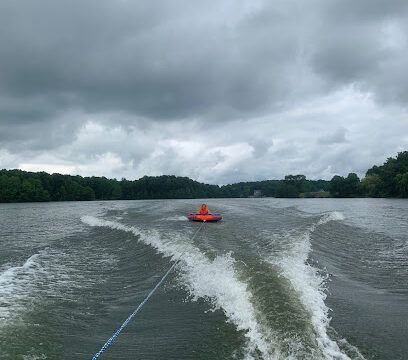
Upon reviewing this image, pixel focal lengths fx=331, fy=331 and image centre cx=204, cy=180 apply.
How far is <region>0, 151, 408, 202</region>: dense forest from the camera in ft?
265

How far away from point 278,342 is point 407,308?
3.68m

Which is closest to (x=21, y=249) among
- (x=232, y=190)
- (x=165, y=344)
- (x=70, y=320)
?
(x=70, y=320)

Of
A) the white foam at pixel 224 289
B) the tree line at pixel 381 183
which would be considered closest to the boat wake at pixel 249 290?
the white foam at pixel 224 289

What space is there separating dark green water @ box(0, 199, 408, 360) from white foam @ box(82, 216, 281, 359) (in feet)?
0.09

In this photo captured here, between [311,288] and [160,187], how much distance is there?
381 feet

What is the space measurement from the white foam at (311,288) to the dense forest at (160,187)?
2922 inches

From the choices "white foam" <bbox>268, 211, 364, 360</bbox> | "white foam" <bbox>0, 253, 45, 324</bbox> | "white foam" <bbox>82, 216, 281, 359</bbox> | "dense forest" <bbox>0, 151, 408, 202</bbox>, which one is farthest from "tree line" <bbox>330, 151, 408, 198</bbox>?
"white foam" <bbox>0, 253, 45, 324</bbox>

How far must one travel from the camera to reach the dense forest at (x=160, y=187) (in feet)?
265

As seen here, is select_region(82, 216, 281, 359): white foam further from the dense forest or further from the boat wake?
the dense forest

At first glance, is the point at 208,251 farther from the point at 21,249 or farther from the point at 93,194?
the point at 93,194

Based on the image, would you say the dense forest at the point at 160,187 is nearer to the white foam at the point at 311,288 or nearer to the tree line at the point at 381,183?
the tree line at the point at 381,183

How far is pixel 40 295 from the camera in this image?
800cm

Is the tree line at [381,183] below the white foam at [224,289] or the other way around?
the other way around

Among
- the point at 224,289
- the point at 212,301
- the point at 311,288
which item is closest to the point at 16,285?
the point at 212,301
